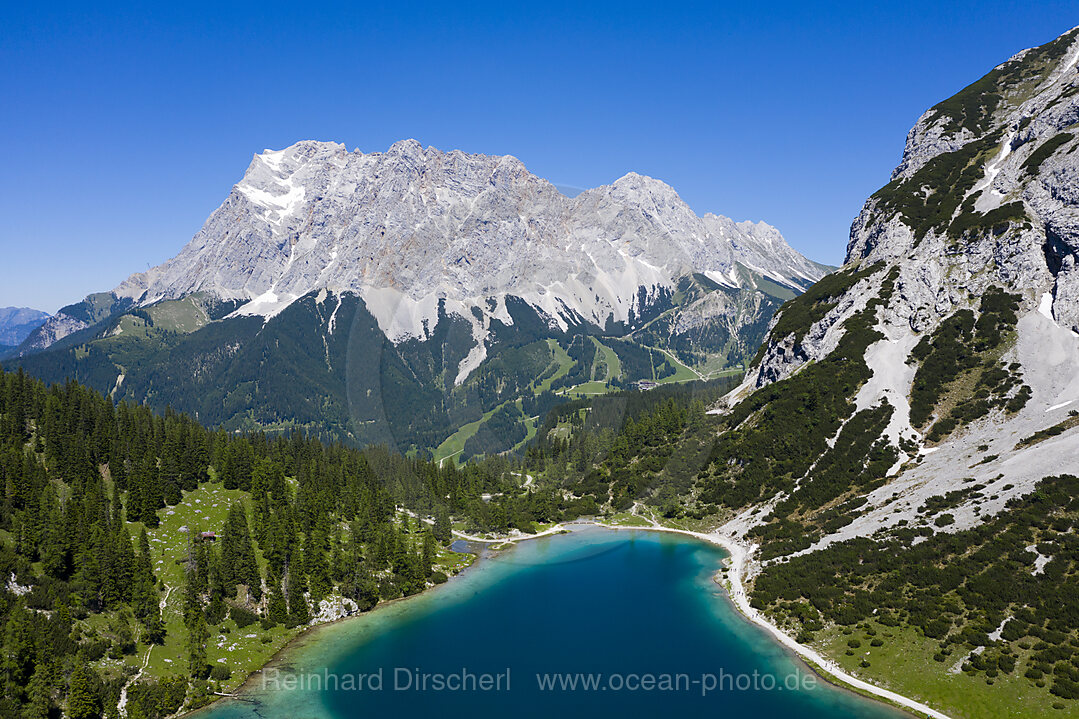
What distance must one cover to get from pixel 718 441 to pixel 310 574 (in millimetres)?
104613

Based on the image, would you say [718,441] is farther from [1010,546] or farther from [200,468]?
[200,468]

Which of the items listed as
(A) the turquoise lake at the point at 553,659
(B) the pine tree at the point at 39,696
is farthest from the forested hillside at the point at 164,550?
(A) the turquoise lake at the point at 553,659

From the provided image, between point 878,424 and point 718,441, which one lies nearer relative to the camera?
point 878,424

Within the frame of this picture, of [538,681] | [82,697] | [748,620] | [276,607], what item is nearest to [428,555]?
[276,607]

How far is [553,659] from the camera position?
273ft

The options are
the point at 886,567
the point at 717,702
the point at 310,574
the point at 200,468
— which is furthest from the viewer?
the point at 200,468

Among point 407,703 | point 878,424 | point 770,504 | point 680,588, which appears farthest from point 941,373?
point 407,703

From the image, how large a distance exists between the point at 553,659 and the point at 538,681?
631cm

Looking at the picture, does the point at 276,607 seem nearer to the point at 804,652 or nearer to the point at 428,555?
the point at 428,555

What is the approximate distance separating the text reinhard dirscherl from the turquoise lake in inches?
6.1

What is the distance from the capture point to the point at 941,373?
141 meters

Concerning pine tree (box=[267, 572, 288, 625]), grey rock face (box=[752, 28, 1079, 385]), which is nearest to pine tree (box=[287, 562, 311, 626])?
pine tree (box=[267, 572, 288, 625])

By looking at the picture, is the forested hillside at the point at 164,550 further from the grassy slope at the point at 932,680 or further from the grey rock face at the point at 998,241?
the grey rock face at the point at 998,241

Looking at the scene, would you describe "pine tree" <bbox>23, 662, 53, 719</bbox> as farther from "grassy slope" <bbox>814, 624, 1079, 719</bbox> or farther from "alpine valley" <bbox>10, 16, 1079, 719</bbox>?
"grassy slope" <bbox>814, 624, 1079, 719</bbox>
